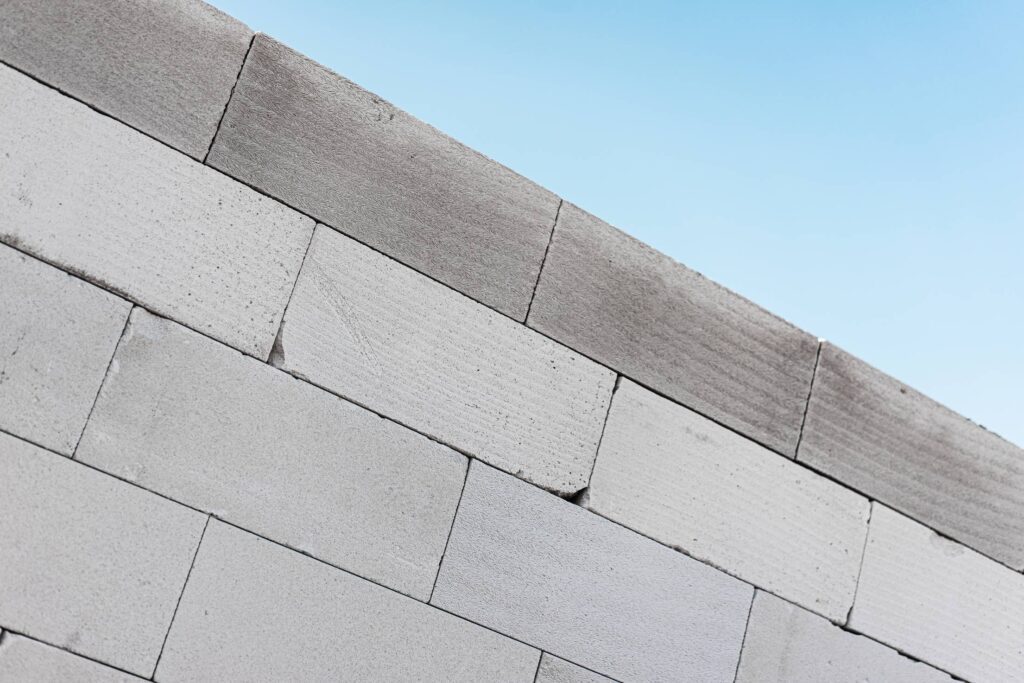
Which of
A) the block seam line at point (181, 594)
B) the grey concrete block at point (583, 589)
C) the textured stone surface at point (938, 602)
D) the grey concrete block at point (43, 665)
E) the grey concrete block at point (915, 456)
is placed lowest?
the grey concrete block at point (43, 665)

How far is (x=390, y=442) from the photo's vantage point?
11.5 feet

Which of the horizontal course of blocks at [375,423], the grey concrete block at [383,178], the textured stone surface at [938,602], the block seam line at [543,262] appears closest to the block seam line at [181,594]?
the horizontal course of blocks at [375,423]

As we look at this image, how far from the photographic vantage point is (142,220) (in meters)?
3.29

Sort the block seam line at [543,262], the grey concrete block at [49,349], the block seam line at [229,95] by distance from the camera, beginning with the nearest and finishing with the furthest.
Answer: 1. the grey concrete block at [49,349]
2. the block seam line at [229,95]
3. the block seam line at [543,262]

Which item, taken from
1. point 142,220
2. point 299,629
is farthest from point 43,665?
point 142,220

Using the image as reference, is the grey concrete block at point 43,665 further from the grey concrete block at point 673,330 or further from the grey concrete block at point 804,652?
the grey concrete block at point 804,652

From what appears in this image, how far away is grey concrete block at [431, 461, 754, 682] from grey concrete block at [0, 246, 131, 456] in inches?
52.3

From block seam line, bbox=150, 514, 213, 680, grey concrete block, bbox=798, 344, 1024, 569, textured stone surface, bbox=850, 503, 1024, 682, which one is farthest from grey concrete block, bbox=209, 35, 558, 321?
textured stone surface, bbox=850, 503, 1024, 682

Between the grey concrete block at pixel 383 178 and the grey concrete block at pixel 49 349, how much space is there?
2.19ft

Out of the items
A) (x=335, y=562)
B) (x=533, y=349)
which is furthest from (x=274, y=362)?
(x=533, y=349)

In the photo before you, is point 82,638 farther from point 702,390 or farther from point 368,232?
point 702,390

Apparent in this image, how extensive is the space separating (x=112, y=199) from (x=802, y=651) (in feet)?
10.2

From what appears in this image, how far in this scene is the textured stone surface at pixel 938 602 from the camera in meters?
4.15

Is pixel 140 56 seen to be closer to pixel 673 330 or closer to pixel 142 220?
pixel 142 220
